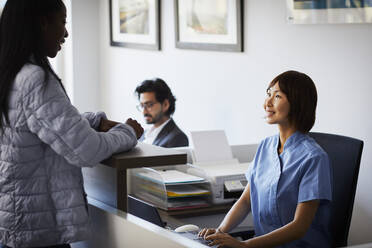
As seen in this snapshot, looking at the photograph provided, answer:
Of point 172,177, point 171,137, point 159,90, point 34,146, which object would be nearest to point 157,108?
point 159,90

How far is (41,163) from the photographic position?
1594 mm

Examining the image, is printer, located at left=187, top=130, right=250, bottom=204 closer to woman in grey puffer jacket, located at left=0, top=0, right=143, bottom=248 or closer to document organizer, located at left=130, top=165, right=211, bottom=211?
document organizer, located at left=130, top=165, right=211, bottom=211

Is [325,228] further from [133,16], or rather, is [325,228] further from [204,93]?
[133,16]

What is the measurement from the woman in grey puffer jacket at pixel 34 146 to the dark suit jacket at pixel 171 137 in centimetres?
199

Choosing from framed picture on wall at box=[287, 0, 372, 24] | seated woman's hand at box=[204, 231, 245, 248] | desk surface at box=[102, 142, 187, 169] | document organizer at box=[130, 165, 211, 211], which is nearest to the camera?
desk surface at box=[102, 142, 187, 169]

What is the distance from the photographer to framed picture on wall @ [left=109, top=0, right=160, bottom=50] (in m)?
4.68

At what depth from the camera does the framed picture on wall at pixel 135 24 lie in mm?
4685

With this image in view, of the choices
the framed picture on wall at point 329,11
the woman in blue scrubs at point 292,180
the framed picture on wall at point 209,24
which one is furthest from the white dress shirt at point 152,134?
the woman in blue scrubs at point 292,180

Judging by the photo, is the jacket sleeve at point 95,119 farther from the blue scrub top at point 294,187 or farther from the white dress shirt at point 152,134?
the white dress shirt at point 152,134

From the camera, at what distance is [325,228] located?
6.66 ft

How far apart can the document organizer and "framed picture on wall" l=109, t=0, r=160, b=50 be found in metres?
1.99

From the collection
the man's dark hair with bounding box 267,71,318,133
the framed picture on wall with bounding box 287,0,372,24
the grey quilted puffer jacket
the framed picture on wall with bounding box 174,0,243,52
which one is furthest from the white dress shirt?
the grey quilted puffer jacket

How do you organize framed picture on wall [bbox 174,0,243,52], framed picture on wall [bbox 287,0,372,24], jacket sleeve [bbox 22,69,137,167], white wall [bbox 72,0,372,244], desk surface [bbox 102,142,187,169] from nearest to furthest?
jacket sleeve [bbox 22,69,137,167]
desk surface [bbox 102,142,187,169]
framed picture on wall [bbox 287,0,372,24]
white wall [bbox 72,0,372,244]
framed picture on wall [bbox 174,0,243,52]

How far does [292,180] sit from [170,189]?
33.9 inches
